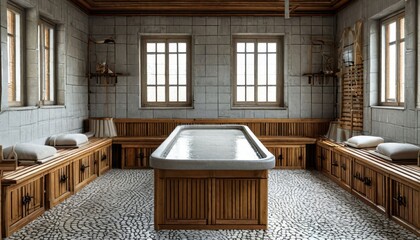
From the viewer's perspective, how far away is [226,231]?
416cm

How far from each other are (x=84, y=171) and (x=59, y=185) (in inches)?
41.7

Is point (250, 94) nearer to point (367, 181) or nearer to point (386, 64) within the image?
point (386, 64)

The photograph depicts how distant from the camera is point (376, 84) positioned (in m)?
6.93

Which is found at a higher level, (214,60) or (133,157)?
(214,60)

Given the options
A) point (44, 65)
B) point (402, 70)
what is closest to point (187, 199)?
point (402, 70)

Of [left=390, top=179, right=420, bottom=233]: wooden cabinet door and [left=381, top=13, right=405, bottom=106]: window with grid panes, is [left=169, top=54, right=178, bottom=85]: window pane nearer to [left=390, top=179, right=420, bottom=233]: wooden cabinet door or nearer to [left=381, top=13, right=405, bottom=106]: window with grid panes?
[left=381, top=13, right=405, bottom=106]: window with grid panes

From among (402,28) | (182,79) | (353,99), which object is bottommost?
(353,99)

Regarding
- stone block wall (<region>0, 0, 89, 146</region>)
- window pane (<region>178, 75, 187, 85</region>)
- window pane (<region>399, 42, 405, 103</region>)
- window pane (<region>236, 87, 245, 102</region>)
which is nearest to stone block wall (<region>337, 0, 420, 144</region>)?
window pane (<region>399, 42, 405, 103</region>)

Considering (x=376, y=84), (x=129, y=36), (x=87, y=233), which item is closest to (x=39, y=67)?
(x=129, y=36)

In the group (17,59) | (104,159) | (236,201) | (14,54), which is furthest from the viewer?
(104,159)

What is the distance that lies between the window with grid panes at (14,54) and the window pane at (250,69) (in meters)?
4.48

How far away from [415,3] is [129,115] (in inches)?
220

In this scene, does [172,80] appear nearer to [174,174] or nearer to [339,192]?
[339,192]

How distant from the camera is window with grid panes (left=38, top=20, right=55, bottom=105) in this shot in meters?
6.82
